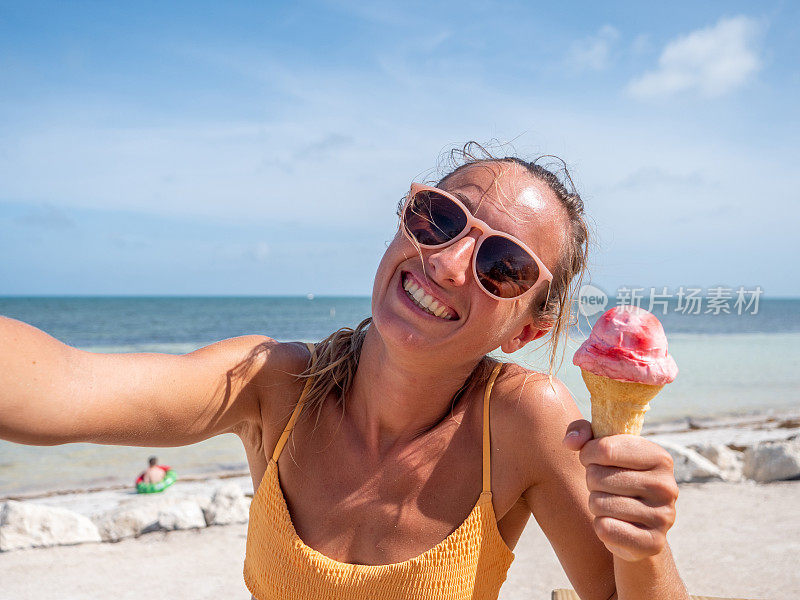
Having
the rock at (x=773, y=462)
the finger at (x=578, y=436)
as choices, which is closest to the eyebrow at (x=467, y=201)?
the finger at (x=578, y=436)

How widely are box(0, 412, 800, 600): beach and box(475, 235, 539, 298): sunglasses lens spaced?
269 cm

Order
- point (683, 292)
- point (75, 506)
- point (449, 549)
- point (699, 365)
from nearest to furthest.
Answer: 1. point (449, 549)
2. point (683, 292)
3. point (75, 506)
4. point (699, 365)

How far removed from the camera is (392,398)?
2096 millimetres

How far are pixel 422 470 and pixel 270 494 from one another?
505 mm

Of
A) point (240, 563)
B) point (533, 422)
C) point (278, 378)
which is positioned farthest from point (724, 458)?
point (278, 378)

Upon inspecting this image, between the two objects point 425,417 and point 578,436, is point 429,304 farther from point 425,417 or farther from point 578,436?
point 578,436

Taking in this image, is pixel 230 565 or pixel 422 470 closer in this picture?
pixel 422 470

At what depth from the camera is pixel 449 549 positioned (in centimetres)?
188

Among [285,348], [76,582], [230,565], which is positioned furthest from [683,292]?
[76,582]

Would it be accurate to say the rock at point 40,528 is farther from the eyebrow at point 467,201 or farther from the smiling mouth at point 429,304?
the eyebrow at point 467,201

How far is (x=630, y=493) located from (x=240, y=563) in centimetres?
383

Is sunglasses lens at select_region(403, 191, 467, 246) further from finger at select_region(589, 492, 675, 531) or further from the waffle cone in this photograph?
finger at select_region(589, 492, 675, 531)

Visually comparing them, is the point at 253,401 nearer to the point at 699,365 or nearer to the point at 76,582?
the point at 76,582

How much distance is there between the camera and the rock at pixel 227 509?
515 centimetres
